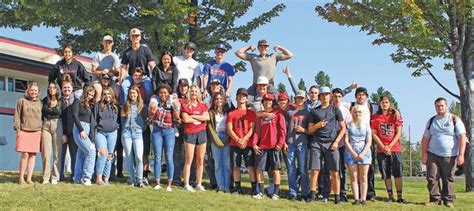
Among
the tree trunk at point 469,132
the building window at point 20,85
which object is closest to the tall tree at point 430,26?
the tree trunk at point 469,132

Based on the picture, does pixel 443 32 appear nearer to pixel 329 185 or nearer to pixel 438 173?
pixel 438 173

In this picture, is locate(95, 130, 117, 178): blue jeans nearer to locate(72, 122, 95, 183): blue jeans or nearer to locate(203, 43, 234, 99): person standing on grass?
locate(72, 122, 95, 183): blue jeans

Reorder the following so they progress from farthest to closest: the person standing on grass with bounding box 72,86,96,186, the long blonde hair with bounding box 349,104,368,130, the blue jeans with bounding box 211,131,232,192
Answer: the blue jeans with bounding box 211,131,232,192 < the long blonde hair with bounding box 349,104,368,130 < the person standing on grass with bounding box 72,86,96,186

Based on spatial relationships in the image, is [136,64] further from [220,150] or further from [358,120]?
[358,120]

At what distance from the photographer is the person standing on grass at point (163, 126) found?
965cm

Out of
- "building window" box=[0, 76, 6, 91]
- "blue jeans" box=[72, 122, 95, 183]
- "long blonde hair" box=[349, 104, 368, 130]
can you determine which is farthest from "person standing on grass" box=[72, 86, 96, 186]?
"building window" box=[0, 76, 6, 91]

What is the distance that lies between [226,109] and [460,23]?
7.14 meters

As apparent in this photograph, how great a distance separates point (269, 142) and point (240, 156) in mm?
691

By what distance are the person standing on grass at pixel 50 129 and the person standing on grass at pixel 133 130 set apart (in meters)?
1.14

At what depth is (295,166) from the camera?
395 inches

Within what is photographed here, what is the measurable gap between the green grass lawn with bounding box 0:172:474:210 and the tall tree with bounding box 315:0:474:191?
4.94 metres

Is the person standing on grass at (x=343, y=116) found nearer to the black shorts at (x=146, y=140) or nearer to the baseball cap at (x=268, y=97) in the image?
the baseball cap at (x=268, y=97)

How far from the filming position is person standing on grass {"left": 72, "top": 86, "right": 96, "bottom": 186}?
31.2ft

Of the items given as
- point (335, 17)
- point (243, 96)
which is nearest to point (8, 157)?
point (335, 17)
